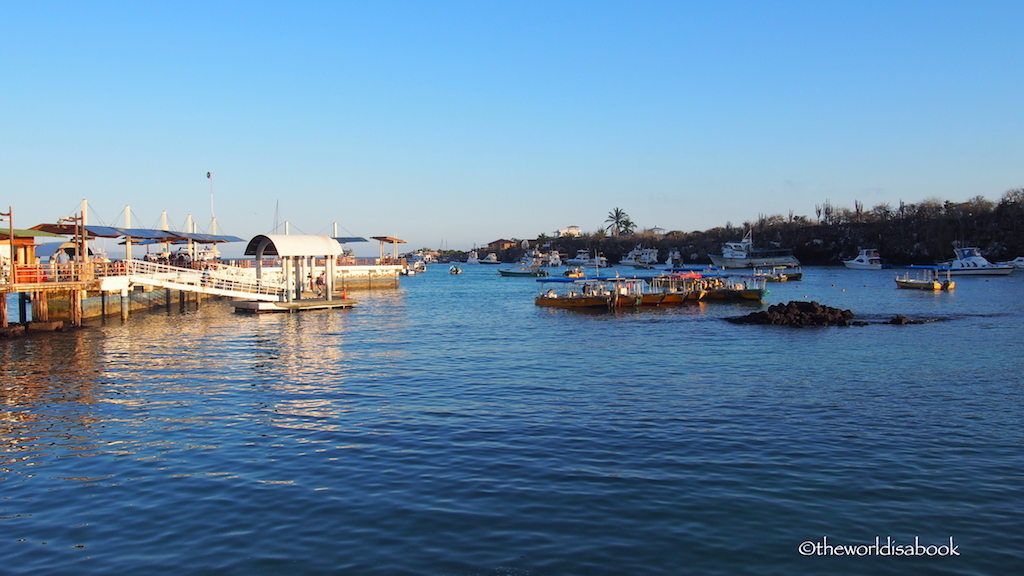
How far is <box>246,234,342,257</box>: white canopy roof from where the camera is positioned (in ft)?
170

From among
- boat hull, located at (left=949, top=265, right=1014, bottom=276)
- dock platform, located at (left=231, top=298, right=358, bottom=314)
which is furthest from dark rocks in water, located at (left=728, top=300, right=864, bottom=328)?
boat hull, located at (left=949, top=265, right=1014, bottom=276)

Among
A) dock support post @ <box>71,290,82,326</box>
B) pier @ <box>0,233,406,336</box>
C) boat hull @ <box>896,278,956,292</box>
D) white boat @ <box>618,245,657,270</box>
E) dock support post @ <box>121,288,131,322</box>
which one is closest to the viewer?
pier @ <box>0,233,406,336</box>

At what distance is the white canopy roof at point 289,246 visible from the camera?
51.7m

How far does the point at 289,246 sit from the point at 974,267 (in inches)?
3819

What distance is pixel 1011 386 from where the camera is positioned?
23031mm

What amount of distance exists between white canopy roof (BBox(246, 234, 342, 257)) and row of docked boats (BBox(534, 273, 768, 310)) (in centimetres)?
1787

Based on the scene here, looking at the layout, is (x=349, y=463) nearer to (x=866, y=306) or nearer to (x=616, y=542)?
(x=616, y=542)

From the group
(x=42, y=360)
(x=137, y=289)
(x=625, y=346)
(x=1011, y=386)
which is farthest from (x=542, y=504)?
(x=137, y=289)

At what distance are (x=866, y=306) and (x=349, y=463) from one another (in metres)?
54.0

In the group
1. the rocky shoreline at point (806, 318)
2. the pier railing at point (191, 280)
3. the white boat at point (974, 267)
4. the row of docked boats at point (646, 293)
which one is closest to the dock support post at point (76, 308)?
the pier railing at point (191, 280)

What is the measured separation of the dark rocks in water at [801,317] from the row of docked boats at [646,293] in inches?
501

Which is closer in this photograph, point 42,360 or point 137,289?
point 42,360

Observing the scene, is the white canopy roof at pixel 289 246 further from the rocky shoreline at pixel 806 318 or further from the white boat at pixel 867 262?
the white boat at pixel 867 262

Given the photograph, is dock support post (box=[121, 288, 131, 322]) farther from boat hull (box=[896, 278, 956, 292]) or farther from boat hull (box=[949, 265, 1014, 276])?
boat hull (box=[949, 265, 1014, 276])
